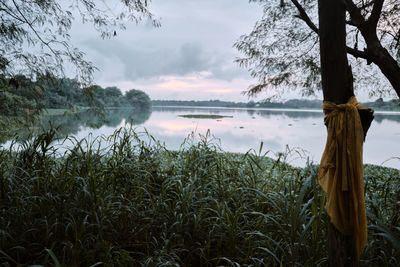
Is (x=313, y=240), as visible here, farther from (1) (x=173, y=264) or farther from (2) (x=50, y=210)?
(2) (x=50, y=210)

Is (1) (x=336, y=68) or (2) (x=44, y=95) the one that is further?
(2) (x=44, y=95)

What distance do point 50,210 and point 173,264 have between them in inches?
40.5

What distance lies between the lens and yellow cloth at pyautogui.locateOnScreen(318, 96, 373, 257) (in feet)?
4.06

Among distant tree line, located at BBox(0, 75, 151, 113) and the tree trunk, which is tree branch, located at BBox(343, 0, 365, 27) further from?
distant tree line, located at BBox(0, 75, 151, 113)

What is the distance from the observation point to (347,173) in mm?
1243

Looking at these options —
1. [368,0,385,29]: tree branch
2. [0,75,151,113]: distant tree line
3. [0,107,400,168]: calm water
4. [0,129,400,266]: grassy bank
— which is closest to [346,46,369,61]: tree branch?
[368,0,385,29]: tree branch

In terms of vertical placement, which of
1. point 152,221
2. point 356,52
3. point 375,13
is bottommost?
point 152,221

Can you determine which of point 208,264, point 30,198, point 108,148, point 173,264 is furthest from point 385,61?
point 30,198

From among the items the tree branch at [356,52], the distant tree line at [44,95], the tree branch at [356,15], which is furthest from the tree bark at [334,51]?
the distant tree line at [44,95]

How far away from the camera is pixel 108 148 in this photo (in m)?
2.62

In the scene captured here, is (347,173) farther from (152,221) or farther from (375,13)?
(375,13)

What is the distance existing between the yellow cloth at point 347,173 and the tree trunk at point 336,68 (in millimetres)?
48

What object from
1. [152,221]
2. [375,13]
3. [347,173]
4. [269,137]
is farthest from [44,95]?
[269,137]

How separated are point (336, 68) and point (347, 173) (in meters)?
0.56
